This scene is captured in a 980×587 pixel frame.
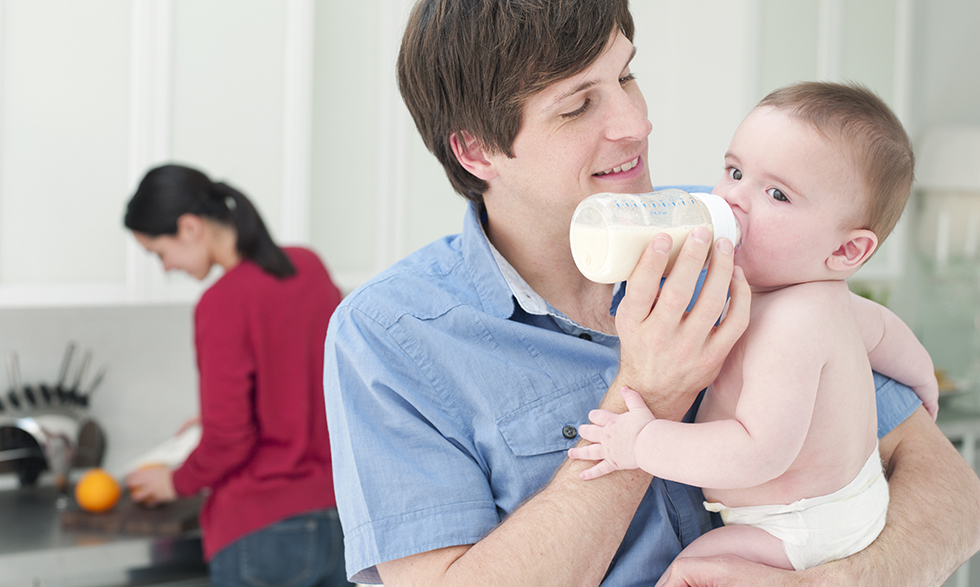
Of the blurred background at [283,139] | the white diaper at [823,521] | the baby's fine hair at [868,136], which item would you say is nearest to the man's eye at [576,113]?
the baby's fine hair at [868,136]

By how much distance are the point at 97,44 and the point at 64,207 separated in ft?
1.53

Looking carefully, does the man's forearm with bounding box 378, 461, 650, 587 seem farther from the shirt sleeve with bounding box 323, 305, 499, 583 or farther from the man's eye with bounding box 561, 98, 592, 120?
the man's eye with bounding box 561, 98, 592, 120

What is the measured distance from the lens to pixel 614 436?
2.84 feet

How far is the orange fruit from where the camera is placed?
2244 mm

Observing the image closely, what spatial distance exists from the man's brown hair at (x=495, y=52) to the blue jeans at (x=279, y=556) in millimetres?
1238

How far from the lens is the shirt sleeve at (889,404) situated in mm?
1077

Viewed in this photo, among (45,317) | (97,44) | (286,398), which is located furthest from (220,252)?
(45,317)

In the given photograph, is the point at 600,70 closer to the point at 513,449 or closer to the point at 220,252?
the point at 513,449

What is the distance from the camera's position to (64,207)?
7.30 ft

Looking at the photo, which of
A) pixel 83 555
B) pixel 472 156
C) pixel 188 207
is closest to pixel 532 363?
pixel 472 156

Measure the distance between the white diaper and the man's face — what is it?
43 cm

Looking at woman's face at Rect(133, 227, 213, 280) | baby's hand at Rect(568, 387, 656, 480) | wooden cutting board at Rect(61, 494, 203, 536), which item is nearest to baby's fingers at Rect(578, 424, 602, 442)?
baby's hand at Rect(568, 387, 656, 480)

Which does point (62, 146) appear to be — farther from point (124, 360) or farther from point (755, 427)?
point (755, 427)

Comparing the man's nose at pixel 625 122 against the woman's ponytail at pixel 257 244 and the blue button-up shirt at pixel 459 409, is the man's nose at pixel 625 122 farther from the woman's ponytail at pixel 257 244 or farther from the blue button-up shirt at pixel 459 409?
the woman's ponytail at pixel 257 244
